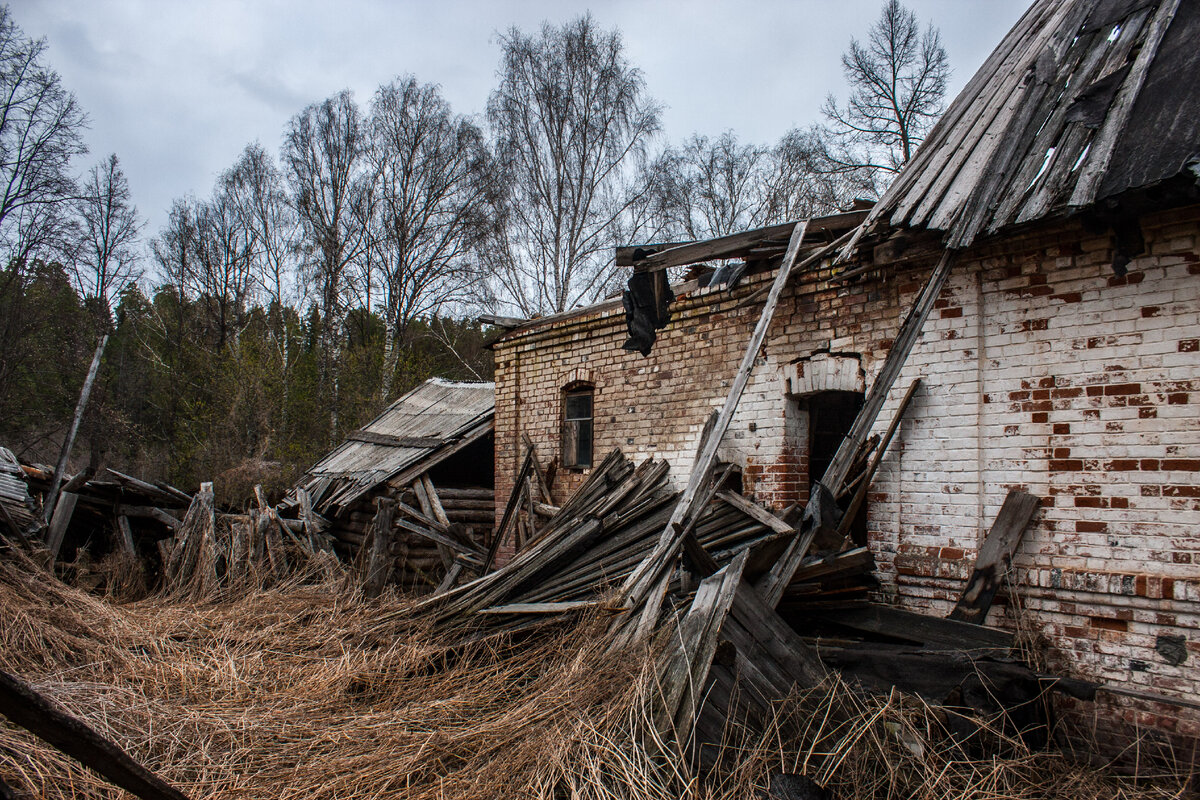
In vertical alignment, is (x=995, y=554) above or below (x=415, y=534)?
above

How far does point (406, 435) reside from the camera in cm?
1072

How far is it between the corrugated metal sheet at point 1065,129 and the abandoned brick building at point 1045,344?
0.02m

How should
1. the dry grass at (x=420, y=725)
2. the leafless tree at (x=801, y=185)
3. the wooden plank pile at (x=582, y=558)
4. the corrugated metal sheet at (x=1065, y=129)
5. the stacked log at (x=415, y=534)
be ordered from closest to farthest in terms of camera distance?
the dry grass at (x=420, y=725), the corrugated metal sheet at (x=1065, y=129), the wooden plank pile at (x=582, y=558), the stacked log at (x=415, y=534), the leafless tree at (x=801, y=185)

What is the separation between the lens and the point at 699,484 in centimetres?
496

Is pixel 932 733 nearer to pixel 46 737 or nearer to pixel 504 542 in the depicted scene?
pixel 46 737

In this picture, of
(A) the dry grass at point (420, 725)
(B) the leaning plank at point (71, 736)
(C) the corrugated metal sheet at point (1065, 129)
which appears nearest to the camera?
(B) the leaning plank at point (71, 736)

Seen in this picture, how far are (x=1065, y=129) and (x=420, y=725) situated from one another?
17.7 feet

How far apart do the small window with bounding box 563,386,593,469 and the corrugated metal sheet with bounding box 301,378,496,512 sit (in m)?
2.04

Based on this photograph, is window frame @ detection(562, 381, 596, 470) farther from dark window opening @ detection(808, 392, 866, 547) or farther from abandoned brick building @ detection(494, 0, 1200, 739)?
dark window opening @ detection(808, 392, 866, 547)

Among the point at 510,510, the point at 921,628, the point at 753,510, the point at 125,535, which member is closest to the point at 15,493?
the point at 125,535

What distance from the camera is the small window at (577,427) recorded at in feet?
26.6

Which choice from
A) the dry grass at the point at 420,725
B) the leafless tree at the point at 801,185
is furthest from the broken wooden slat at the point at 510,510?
the leafless tree at the point at 801,185

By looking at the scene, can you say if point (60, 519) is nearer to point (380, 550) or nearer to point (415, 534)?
point (380, 550)

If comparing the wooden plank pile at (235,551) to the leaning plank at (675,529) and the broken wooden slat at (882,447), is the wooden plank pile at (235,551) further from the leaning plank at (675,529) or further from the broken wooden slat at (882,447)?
the broken wooden slat at (882,447)
